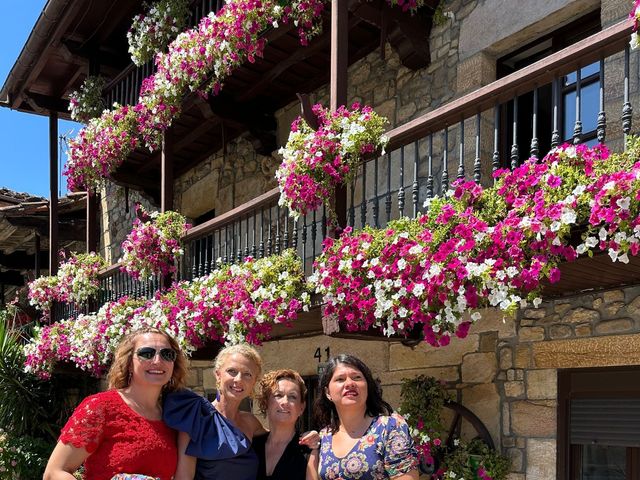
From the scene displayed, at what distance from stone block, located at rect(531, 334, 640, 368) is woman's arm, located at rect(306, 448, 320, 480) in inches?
87.0

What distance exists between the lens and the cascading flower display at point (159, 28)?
7715mm

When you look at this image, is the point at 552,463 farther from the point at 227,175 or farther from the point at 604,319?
the point at 227,175

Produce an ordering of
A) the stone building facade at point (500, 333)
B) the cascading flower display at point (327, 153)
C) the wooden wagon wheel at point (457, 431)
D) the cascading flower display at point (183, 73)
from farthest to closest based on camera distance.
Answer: the cascading flower display at point (183, 73) → the wooden wagon wheel at point (457, 431) → the stone building facade at point (500, 333) → the cascading flower display at point (327, 153)

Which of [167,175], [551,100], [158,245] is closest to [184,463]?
[551,100]

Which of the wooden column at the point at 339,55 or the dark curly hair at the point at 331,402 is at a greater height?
the wooden column at the point at 339,55

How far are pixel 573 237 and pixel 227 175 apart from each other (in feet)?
19.9

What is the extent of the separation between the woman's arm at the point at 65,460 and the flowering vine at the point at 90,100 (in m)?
7.47

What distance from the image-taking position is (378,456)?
292 centimetres

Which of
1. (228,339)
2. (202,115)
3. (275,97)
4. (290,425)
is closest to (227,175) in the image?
(202,115)

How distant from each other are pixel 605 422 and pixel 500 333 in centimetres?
89

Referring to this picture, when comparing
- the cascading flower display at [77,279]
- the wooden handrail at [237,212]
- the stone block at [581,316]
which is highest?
the wooden handrail at [237,212]

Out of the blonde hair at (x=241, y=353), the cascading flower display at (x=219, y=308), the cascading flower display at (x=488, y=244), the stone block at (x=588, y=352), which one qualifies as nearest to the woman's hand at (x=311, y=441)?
the blonde hair at (x=241, y=353)

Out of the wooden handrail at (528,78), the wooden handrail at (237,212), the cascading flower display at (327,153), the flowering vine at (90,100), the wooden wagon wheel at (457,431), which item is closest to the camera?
the wooden handrail at (528,78)

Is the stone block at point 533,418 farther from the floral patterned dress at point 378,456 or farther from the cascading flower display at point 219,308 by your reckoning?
the floral patterned dress at point 378,456
